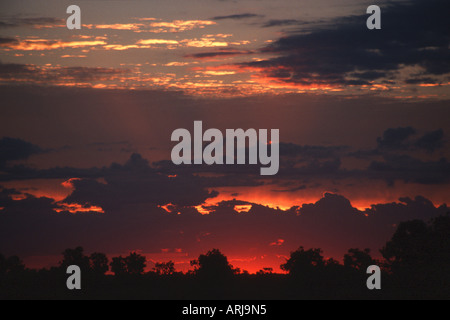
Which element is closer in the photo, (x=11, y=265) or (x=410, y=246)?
(x=410, y=246)

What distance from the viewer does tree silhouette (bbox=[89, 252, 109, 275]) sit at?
149 meters

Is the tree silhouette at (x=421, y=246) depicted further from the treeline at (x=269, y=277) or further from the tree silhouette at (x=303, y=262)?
the tree silhouette at (x=303, y=262)

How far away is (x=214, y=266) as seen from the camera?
14438 centimetres

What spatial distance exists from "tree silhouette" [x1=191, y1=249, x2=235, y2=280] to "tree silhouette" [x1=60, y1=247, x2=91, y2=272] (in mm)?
25034

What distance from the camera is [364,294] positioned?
389ft

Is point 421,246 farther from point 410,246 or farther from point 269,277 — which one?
point 269,277

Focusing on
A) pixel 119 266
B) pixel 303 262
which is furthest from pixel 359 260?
pixel 119 266

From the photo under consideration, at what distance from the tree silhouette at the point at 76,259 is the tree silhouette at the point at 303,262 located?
45513 millimetres

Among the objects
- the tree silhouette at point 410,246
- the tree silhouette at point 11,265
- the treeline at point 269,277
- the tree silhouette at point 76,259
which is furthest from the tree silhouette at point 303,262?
the tree silhouette at point 11,265

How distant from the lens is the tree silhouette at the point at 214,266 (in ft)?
468

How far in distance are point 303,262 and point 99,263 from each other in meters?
47.7

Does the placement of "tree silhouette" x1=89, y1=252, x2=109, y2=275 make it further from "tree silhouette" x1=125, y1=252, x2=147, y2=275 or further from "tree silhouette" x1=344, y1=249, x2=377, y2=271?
"tree silhouette" x1=344, y1=249, x2=377, y2=271
